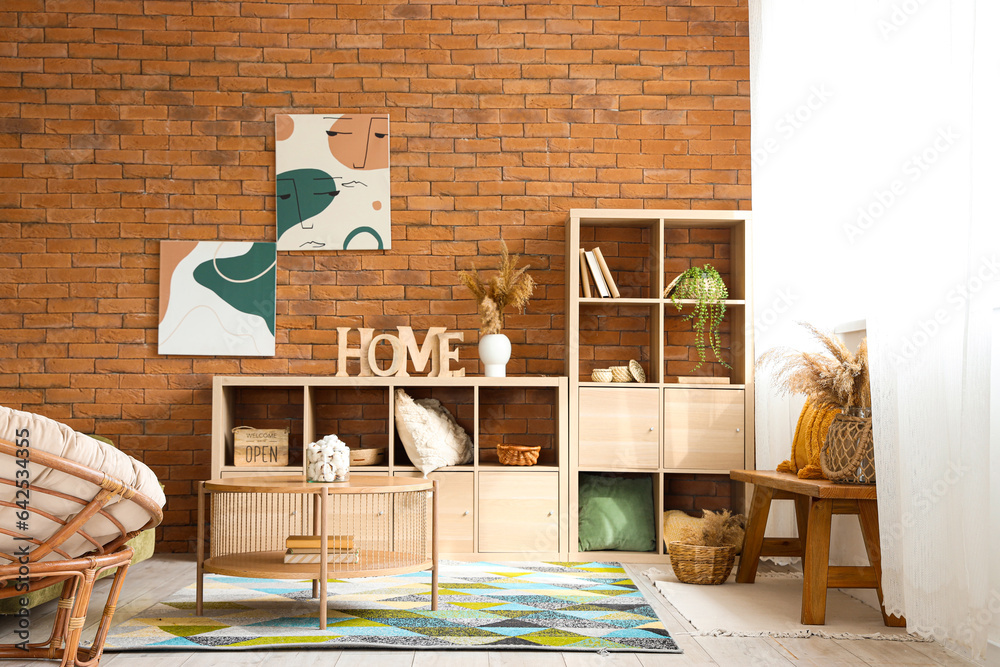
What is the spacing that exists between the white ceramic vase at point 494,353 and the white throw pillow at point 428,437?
1.10 ft

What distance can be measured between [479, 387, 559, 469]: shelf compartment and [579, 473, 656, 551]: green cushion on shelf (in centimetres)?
37

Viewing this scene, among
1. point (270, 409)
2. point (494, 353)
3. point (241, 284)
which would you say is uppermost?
point (241, 284)

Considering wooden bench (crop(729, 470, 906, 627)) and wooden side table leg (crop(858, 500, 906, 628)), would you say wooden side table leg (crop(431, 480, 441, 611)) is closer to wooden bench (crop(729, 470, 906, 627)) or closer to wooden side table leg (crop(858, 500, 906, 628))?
wooden bench (crop(729, 470, 906, 627))

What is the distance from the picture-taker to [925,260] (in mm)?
2543

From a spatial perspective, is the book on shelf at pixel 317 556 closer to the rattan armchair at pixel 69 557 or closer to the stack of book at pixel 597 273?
the rattan armchair at pixel 69 557

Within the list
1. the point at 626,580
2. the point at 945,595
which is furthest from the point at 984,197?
the point at 626,580

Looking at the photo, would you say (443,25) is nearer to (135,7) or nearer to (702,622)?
(135,7)

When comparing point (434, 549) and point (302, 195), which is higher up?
point (302, 195)

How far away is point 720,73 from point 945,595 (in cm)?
296

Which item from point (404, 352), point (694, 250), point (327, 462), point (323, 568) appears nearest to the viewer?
point (323, 568)

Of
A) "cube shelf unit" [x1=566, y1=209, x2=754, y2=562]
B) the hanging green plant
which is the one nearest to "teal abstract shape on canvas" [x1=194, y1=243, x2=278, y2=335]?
"cube shelf unit" [x1=566, y1=209, x2=754, y2=562]

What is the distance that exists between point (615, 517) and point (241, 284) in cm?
219

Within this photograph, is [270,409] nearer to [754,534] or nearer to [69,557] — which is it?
Result: [69,557]

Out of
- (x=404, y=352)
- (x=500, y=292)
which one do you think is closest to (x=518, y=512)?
(x=404, y=352)
